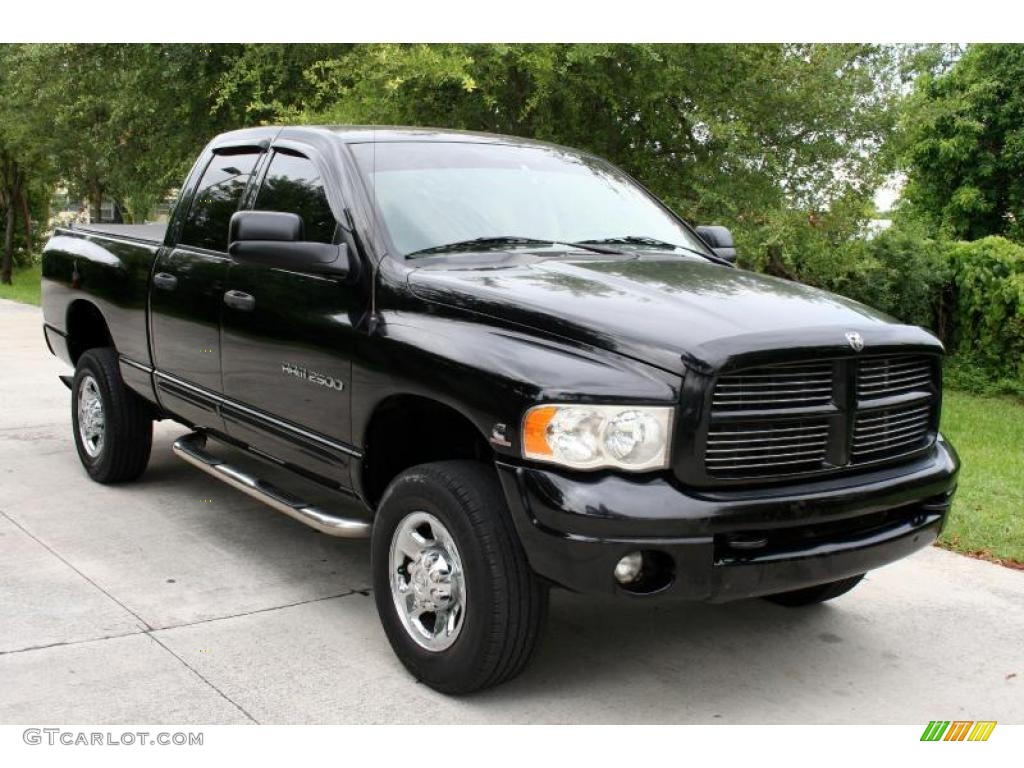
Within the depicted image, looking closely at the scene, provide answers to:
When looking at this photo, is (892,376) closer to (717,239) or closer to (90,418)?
(717,239)

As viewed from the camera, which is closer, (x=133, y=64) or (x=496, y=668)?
(x=496, y=668)

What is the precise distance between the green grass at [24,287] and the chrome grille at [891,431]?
19.0 metres

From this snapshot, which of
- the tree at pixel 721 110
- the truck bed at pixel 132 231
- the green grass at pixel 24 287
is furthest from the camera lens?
the green grass at pixel 24 287

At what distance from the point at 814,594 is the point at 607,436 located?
189 cm

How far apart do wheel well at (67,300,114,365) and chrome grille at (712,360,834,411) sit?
4.62 m

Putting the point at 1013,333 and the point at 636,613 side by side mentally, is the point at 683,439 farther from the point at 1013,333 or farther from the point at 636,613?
the point at 1013,333

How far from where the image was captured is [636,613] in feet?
16.2

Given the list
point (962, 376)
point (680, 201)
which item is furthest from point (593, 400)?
point (962, 376)

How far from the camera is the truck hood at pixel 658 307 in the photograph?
3.64 metres

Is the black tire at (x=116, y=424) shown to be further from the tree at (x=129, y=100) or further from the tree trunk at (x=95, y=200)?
the tree trunk at (x=95, y=200)

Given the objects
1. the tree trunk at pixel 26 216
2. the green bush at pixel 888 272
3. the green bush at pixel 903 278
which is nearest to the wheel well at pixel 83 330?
the green bush at pixel 888 272

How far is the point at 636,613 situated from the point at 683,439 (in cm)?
163

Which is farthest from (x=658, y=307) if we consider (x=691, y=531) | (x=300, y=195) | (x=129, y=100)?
(x=129, y=100)

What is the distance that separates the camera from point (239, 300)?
512cm
